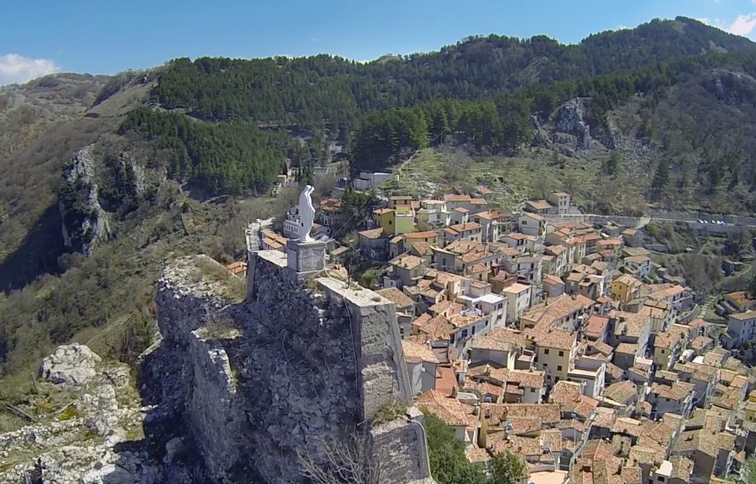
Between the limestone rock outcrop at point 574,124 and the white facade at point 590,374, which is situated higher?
the limestone rock outcrop at point 574,124

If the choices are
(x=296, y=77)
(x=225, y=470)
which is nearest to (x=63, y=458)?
(x=225, y=470)

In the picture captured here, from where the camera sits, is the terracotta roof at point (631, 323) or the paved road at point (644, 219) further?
the paved road at point (644, 219)

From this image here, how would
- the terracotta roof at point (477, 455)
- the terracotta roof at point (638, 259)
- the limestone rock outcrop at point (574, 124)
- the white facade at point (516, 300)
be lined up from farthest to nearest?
the limestone rock outcrop at point (574, 124) < the terracotta roof at point (638, 259) < the white facade at point (516, 300) < the terracotta roof at point (477, 455)

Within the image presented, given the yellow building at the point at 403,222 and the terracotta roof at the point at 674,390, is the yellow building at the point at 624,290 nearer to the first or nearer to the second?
the terracotta roof at the point at 674,390

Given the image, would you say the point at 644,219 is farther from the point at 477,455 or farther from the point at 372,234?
the point at 477,455

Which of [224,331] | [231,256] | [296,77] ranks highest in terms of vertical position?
[296,77]

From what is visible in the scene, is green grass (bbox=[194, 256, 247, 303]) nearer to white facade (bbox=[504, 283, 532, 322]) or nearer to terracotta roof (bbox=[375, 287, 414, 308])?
terracotta roof (bbox=[375, 287, 414, 308])

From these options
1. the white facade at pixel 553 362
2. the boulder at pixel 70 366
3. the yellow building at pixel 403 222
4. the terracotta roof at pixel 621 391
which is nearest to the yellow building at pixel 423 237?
the yellow building at pixel 403 222

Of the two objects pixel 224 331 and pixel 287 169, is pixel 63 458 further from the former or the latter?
pixel 287 169
